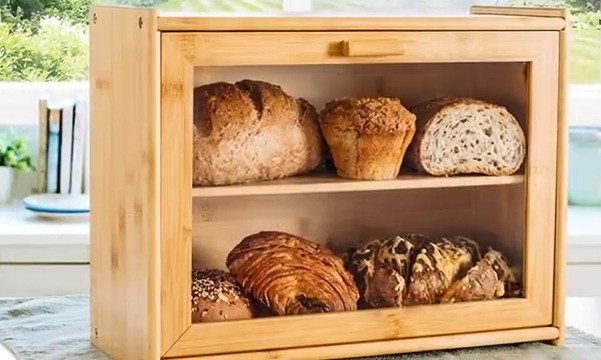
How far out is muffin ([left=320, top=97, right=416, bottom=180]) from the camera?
174 centimetres

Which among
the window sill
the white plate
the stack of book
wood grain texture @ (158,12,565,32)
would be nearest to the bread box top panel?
wood grain texture @ (158,12,565,32)

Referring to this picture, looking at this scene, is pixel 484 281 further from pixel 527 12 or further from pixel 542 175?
pixel 527 12

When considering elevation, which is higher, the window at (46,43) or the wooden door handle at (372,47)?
the window at (46,43)

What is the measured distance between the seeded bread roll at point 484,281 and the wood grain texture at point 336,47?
11.8 inches

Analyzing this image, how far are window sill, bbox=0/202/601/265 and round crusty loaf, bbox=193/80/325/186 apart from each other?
3.75ft

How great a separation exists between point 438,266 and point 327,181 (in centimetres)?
22

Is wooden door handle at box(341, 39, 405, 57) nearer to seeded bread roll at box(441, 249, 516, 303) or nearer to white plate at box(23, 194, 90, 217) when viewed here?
seeded bread roll at box(441, 249, 516, 303)

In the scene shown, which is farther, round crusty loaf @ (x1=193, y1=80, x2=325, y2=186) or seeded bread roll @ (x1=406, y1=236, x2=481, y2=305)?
seeded bread roll @ (x1=406, y1=236, x2=481, y2=305)

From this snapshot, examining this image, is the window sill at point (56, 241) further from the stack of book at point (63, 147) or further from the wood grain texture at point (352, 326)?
the wood grain texture at point (352, 326)

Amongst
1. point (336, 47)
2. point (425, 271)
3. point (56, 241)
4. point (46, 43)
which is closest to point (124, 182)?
point (336, 47)

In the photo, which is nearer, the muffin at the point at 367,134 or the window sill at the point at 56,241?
the muffin at the point at 367,134

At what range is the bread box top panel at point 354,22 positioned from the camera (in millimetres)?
1573

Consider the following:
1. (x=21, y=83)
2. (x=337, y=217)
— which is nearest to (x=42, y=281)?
(x=21, y=83)

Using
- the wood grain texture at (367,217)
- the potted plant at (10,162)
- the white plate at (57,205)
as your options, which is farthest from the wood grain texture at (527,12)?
the potted plant at (10,162)
